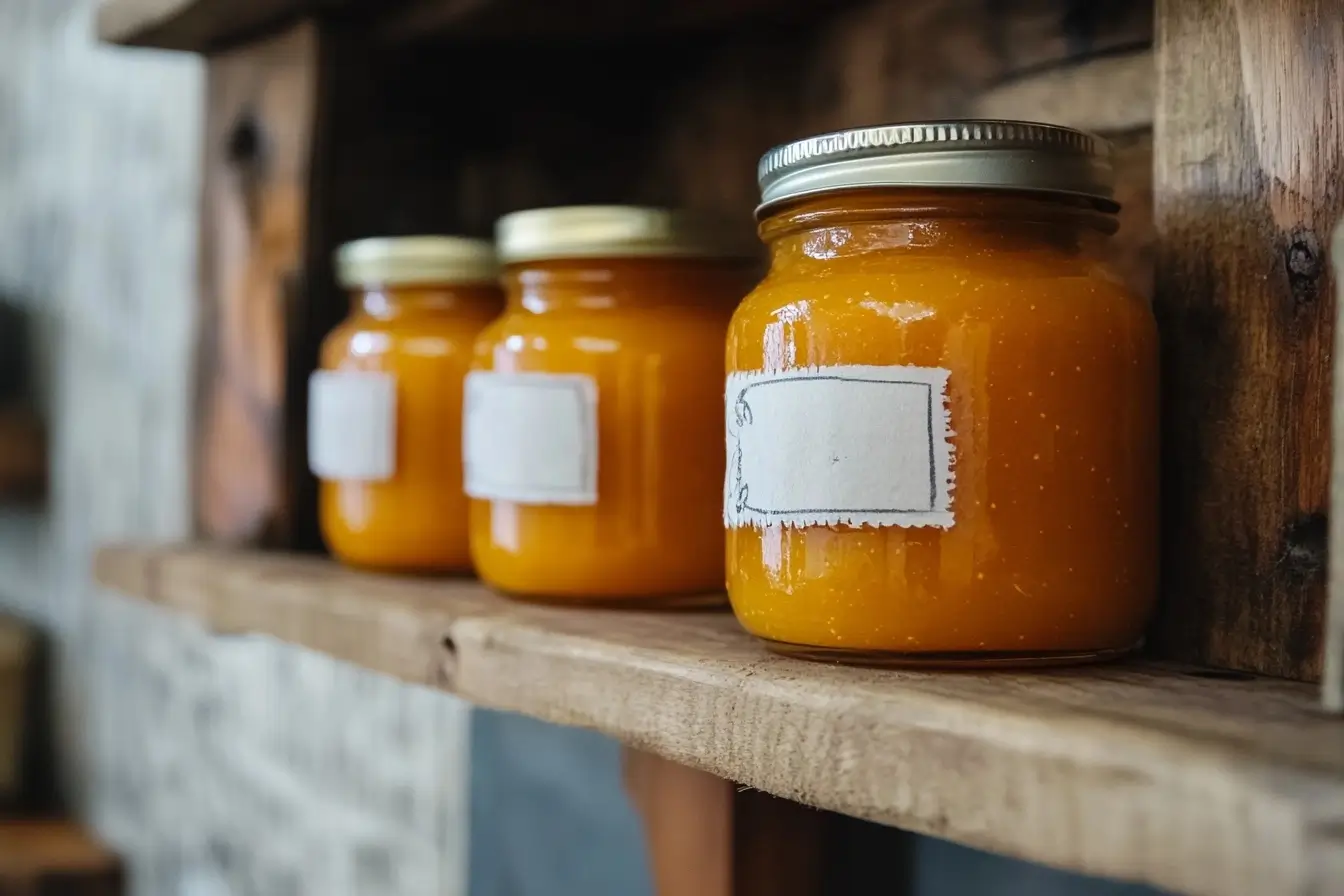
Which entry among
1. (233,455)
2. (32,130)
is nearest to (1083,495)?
(233,455)

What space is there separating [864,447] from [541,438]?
0.20 m

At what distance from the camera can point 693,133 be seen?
3.00 ft

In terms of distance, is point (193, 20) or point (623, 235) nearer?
point (623, 235)

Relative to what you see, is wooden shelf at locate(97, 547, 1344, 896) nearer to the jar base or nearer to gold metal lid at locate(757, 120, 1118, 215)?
the jar base

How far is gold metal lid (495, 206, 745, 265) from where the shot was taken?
663 millimetres

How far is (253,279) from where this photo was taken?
93cm

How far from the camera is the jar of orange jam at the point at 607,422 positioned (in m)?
0.63

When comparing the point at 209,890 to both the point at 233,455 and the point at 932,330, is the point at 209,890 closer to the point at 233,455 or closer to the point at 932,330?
the point at 233,455

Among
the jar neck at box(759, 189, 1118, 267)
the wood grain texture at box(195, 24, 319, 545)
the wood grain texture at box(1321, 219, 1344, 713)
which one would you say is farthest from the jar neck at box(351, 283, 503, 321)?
the wood grain texture at box(1321, 219, 1344, 713)

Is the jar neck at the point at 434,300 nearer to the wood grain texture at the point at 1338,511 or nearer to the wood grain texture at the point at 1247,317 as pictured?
the wood grain texture at the point at 1247,317

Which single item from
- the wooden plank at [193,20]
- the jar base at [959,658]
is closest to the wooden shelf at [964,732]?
the jar base at [959,658]

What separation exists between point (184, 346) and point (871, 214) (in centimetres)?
120

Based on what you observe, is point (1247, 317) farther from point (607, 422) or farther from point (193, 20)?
point (193, 20)

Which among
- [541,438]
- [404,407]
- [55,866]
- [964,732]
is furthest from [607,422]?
[55,866]
